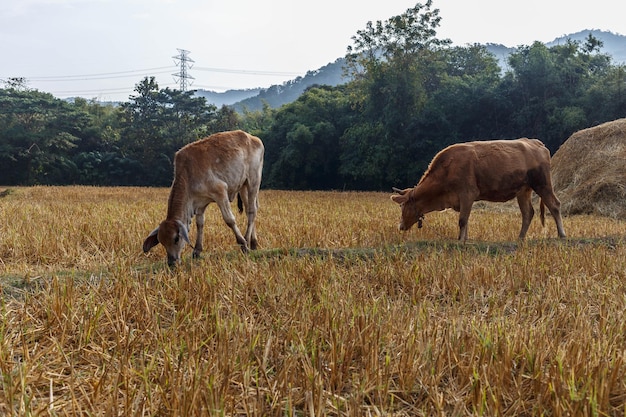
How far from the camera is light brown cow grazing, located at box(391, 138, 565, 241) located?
8164 mm

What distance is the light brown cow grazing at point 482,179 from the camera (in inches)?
321

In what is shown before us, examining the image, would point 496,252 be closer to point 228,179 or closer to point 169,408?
point 228,179

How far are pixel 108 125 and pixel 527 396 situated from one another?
59.0 meters

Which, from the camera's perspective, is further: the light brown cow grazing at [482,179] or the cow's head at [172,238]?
the light brown cow grazing at [482,179]

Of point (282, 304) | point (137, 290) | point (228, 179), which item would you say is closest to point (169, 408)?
point (282, 304)

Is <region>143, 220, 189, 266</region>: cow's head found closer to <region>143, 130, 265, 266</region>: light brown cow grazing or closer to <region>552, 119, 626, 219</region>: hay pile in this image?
<region>143, 130, 265, 266</region>: light brown cow grazing

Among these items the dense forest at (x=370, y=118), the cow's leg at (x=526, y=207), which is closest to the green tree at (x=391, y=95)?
the dense forest at (x=370, y=118)

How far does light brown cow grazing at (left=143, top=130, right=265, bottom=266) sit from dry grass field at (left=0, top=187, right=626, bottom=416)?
452 mm

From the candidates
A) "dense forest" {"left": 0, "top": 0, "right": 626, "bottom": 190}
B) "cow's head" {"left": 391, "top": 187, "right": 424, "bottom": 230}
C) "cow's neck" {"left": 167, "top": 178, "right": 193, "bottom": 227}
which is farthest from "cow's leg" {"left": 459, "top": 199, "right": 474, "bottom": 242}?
"dense forest" {"left": 0, "top": 0, "right": 626, "bottom": 190}

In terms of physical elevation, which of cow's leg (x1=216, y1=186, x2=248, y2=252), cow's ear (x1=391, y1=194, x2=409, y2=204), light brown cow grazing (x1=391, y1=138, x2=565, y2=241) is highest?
light brown cow grazing (x1=391, y1=138, x2=565, y2=241)

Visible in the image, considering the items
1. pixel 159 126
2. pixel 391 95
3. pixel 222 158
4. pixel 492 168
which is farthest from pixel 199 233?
pixel 159 126

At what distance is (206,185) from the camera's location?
270 inches

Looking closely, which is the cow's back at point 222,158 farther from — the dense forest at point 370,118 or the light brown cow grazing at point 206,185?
the dense forest at point 370,118

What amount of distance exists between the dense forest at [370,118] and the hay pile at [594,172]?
477 inches
